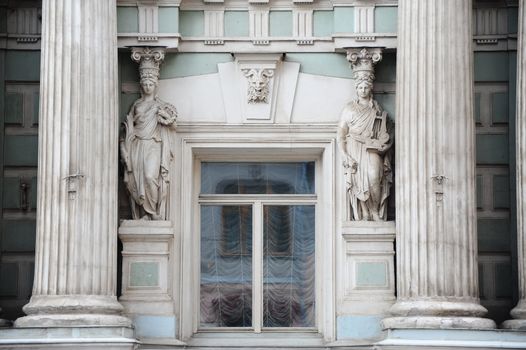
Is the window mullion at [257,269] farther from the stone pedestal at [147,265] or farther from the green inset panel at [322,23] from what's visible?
the green inset panel at [322,23]

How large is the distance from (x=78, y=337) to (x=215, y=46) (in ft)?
15.5

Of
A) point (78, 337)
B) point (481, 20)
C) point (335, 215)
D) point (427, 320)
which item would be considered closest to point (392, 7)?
point (481, 20)

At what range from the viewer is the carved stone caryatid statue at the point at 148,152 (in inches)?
914

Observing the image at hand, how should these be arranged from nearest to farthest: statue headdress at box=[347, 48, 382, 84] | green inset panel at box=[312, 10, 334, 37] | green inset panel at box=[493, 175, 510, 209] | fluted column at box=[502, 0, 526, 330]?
fluted column at box=[502, 0, 526, 330], statue headdress at box=[347, 48, 382, 84], green inset panel at box=[493, 175, 510, 209], green inset panel at box=[312, 10, 334, 37]

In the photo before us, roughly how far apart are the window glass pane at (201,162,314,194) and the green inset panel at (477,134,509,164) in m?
2.33

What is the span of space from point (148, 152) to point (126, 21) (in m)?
1.87

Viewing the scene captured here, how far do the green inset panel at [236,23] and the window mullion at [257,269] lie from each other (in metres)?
2.36

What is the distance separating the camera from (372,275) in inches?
910

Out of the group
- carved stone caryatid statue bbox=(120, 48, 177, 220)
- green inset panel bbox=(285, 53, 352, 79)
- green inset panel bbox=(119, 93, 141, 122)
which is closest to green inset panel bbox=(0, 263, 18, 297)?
carved stone caryatid statue bbox=(120, 48, 177, 220)

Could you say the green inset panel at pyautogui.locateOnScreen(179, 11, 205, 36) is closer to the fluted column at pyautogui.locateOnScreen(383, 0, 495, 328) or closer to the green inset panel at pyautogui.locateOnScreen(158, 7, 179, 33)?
the green inset panel at pyautogui.locateOnScreen(158, 7, 179, 33)

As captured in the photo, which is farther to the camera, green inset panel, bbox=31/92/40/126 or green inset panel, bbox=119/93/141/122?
green inset panel, bbox=31/92/40/126

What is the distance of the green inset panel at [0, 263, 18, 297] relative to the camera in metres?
23.4

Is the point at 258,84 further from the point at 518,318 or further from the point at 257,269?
the point at 518,318

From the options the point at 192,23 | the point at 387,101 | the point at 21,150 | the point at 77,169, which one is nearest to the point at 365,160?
the point at 387,101
